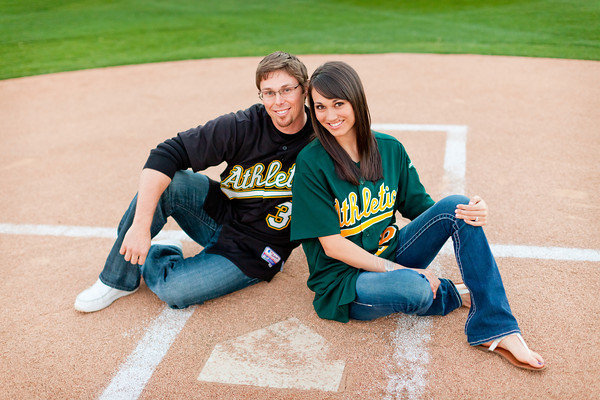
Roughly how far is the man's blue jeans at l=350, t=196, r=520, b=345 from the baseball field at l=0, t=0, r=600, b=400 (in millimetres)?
182

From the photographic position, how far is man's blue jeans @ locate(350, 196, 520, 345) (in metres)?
2.58

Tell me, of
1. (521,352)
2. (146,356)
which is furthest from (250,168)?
(521,352)

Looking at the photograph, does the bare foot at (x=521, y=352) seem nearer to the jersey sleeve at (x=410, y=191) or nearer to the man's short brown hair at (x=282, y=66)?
the jersey sleeve at (x=410, y=191)

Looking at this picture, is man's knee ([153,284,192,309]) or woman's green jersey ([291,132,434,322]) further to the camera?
man's knee ([153,284,192,309])

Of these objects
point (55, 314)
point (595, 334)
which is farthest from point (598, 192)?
point (55, 314)

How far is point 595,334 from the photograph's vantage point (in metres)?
2.78

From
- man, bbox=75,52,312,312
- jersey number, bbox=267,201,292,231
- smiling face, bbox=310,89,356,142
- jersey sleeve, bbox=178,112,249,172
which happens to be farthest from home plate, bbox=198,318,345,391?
smiling face, bbox=310,89,356,142

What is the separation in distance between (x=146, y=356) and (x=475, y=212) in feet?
6.38

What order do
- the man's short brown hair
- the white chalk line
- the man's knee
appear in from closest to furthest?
the white chalk line
the man's short brown hair
the man's knee

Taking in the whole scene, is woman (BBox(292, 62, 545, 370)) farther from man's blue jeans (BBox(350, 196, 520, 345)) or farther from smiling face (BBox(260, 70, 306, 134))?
smiling face (BBox(260, 70, 306, 134))

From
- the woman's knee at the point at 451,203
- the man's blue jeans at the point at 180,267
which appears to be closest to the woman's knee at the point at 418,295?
the woman's knee at the point at 451,203

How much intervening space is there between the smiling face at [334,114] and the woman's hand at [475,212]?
707mm

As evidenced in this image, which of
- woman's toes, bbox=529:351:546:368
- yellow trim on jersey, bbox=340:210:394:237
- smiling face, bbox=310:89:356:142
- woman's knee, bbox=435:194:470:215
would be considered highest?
smiling face, bbox=310:89:356:142

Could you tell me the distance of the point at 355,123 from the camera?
8.69 ft
